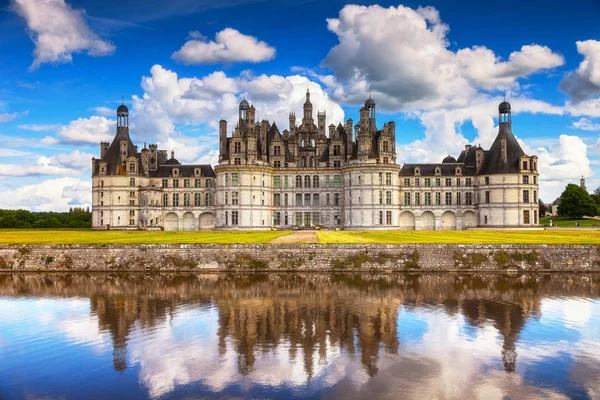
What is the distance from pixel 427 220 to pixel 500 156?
1272 cm

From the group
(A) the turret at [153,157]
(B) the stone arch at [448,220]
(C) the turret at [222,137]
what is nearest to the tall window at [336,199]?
(B) the stone arch at [448,220]

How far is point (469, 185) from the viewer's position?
235 ft

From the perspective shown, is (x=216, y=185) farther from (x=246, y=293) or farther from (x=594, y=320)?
(x=594, y=320)

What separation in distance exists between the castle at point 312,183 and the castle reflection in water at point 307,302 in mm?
32547

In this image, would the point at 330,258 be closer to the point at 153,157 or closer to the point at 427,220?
the point at 427,220

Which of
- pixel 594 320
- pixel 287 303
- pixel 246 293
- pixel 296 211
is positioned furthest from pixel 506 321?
pixel 296 211

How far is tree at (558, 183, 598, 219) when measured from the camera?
89.1 metres

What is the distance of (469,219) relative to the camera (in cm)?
7156

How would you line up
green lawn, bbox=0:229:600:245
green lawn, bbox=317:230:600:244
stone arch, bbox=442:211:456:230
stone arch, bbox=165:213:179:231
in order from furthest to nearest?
stone arch, bbox=165:213:179:231, stone arch, bbox=442:211:456:230, green lawn, bbox=0:229:600:245, green lawn, bbox=317:230:600:244

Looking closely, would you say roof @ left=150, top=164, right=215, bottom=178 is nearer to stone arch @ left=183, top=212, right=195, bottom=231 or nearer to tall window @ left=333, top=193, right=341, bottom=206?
stone arch @ left=183, top=212, right=195, bottom=231

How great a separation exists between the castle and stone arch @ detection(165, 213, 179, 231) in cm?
14

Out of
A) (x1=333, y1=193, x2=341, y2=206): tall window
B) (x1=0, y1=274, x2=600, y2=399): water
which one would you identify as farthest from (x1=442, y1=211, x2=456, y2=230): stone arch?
(x1=0, y1=274, x2=600, y2=399): water

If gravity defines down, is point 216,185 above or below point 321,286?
above

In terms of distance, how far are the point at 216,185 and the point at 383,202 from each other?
873 inches
